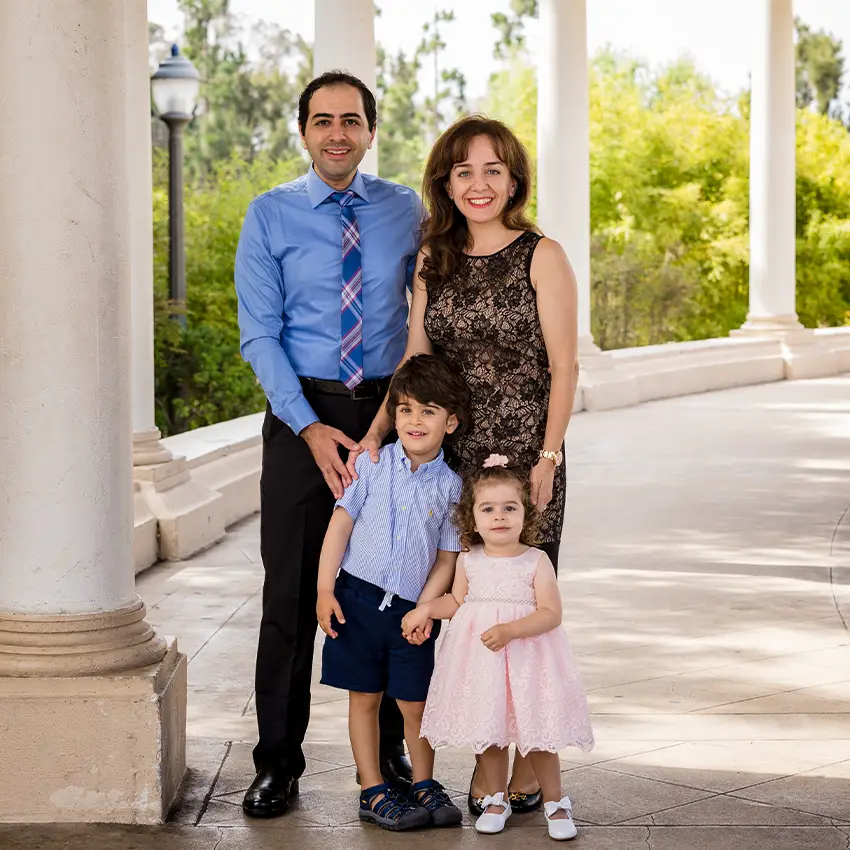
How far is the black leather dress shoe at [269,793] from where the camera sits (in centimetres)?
613

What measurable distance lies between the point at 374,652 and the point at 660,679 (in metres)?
2.73

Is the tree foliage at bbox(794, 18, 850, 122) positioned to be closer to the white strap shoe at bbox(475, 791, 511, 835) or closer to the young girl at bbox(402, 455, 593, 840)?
the young girl at bbox(402, 455, 593, 840)

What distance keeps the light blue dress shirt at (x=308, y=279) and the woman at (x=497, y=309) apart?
0.22 metres

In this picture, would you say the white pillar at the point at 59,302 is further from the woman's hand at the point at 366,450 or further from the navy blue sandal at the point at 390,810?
the navy blue sandal at the point at 390,810

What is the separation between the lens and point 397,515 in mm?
6031

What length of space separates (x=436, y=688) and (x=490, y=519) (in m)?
0.71

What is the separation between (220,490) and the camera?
13008 millimetres

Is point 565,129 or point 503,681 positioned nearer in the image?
point 503,681

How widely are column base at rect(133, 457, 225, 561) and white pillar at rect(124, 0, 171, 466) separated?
15 centimetres

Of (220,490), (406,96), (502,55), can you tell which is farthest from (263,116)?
(220,490)

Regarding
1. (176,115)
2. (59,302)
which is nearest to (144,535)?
(59,302)

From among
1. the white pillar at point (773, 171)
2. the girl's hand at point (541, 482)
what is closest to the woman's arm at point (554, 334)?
the girl's hand at point (541, 482)

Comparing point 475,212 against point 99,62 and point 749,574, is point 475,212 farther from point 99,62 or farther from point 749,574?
point 749,574

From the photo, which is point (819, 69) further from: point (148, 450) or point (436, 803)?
point (436, 803)
